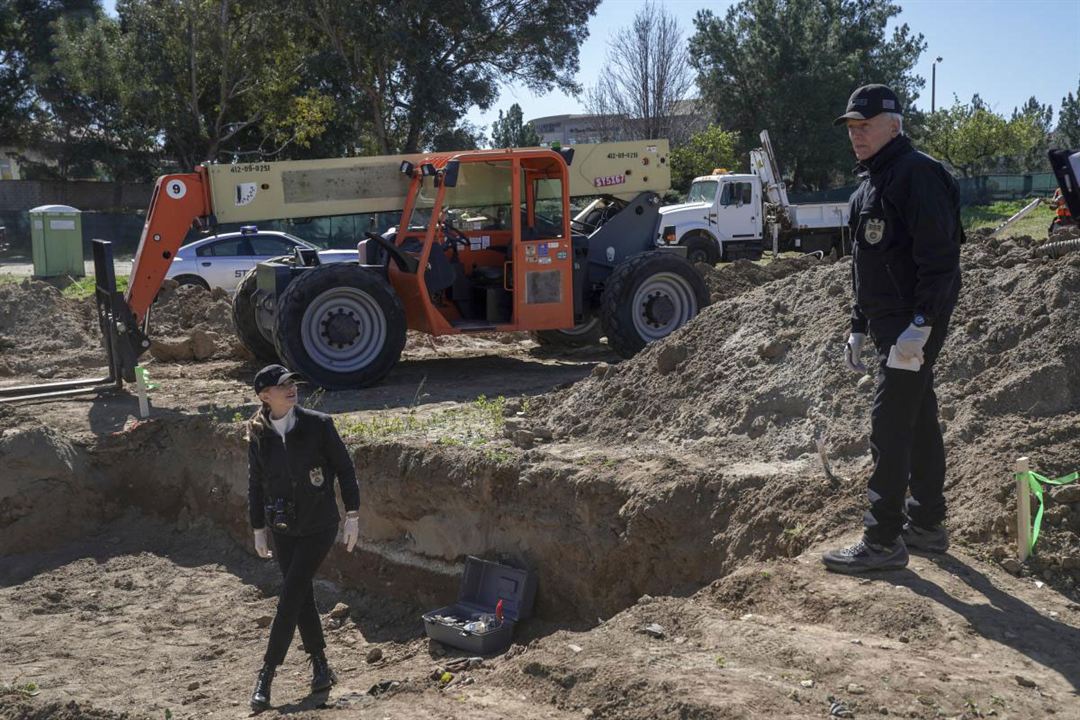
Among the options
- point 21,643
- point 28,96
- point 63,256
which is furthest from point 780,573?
point 28,96

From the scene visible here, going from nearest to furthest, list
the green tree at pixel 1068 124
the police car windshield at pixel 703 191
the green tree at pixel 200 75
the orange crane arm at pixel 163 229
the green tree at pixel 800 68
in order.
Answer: the orange crane arm at pixel 163 229 → the police car windshield at pixel 703 191 → the green tree at pixel 200 75 → the green tree at pixel 800 68 → the green tree at pixel 1068 124

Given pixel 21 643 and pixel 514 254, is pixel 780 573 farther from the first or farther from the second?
pixel 514 254

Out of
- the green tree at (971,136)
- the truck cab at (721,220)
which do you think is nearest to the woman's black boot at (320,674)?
the truck cab at (721,220)

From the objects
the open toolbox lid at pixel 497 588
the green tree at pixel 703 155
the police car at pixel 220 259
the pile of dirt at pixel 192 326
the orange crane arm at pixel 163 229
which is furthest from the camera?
the green tree at pixel 703 155

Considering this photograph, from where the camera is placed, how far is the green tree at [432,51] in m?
32.3

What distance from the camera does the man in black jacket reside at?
5.20 meters

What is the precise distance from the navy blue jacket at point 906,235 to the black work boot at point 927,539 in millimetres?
1108

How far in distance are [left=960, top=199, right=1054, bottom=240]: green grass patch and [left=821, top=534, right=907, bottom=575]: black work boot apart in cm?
1973

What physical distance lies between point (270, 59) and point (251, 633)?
31.9 metres

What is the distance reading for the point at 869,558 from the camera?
5.57 metres

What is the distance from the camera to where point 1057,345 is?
685 cm

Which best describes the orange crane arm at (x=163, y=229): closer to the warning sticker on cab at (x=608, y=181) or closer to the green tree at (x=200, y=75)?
the warning sticker on cab at (x=608, y=181)

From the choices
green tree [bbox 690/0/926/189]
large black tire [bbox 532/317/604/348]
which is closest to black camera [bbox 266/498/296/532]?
large black tire [bbox 532/317/604/348]

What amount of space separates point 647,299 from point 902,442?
24.0 ft
